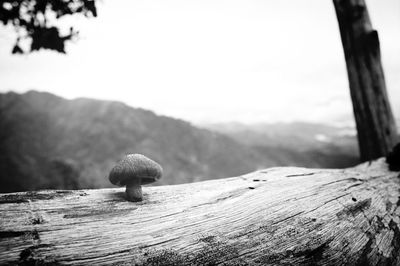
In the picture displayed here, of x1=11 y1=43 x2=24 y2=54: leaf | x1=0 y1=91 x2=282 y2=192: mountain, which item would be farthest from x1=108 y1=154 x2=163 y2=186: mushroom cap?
x1=0 y1=91 x2=282 y2=192: mountain

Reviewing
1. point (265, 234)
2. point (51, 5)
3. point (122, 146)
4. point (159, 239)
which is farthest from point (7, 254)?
point (122, 146)

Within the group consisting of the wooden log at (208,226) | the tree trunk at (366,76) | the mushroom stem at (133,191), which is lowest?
the wooden log at (208,226)

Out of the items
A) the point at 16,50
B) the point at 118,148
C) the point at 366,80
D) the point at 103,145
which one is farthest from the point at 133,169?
the point at 103,145

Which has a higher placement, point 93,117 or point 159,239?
point 93,117

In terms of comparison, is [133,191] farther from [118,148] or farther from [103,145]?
[103,145]

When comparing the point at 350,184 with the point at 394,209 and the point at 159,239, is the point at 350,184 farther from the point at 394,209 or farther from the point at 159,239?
the point at 159,239

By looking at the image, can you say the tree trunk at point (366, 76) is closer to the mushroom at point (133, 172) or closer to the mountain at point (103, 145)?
the mushroom at point (133, 172)

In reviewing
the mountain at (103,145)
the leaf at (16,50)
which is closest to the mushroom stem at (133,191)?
the leaf at (16,50)
